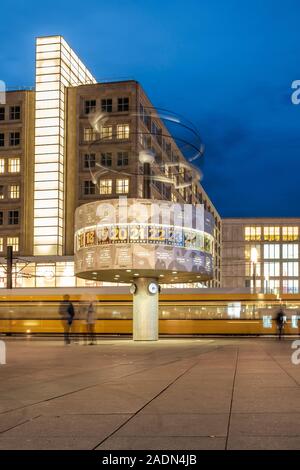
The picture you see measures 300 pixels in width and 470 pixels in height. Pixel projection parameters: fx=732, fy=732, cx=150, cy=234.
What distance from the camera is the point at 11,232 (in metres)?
88.5

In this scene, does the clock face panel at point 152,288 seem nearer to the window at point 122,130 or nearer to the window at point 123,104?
the window at point 122,130

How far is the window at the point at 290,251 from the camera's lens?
15462cm

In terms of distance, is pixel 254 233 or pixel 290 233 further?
pixel 254 233

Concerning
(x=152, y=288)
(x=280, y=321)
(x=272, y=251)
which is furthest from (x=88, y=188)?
(x=272, y=251)

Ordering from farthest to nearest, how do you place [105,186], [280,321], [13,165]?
1. [13,165]
2. [105,186]
3. [280,321]

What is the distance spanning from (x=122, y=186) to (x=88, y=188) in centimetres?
454

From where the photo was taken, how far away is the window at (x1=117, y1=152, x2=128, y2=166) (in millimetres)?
85938

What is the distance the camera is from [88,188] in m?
87.6

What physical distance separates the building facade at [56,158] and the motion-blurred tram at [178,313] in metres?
34.2

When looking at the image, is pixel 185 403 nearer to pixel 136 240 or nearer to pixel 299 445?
pixel 299 445

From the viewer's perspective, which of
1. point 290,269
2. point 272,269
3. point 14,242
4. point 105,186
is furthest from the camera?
point 290,269

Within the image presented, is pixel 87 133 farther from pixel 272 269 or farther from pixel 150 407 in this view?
pixel 150 407

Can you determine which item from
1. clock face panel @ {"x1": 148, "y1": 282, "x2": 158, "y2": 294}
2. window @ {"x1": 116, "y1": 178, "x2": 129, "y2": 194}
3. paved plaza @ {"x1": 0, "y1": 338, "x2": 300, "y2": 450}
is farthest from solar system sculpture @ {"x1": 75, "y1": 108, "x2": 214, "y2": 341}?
window @ {"x1": 116, "y1": 178, "x2": 129, "y2": 194}

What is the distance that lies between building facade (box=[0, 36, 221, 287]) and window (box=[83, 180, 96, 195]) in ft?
0.39
